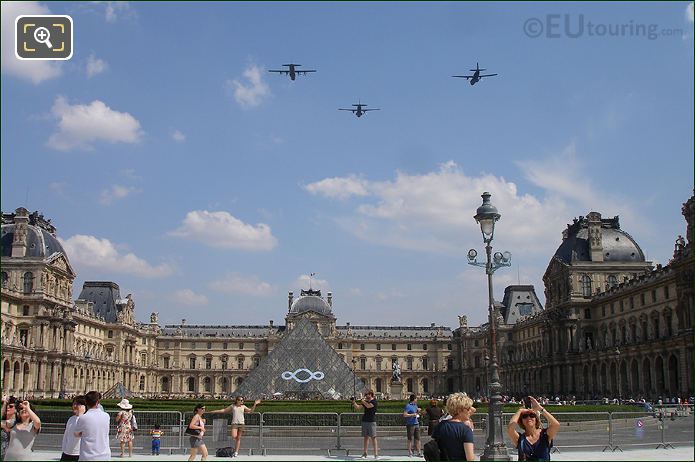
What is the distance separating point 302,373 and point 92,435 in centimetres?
5358

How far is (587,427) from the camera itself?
1137 inches

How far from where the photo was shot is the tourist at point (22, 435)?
10227 mm

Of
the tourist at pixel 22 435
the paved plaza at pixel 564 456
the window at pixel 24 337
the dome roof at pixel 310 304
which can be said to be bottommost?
the paved plaza at pixel 564 456

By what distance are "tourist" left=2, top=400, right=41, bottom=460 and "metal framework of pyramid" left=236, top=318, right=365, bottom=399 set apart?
48915 mm

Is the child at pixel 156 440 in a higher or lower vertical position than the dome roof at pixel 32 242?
lower

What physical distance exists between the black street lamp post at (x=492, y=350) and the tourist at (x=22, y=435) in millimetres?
9861

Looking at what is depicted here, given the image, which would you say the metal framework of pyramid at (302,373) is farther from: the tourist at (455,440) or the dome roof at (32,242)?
the tourist at (455,440)

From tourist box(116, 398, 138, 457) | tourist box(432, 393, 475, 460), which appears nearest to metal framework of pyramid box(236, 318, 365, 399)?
tourist box(116, 398, 138, 457)

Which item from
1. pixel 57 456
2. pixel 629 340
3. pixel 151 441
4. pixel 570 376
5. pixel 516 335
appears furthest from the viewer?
pixel 516 335

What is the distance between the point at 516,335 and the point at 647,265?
83.5 ft

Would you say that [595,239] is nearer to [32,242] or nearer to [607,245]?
[607,245]

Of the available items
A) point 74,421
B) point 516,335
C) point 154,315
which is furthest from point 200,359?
point 74,421

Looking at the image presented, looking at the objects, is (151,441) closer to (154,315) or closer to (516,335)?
(516,335)

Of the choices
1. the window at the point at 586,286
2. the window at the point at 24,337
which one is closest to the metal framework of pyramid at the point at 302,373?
the window at the point at 24,337
